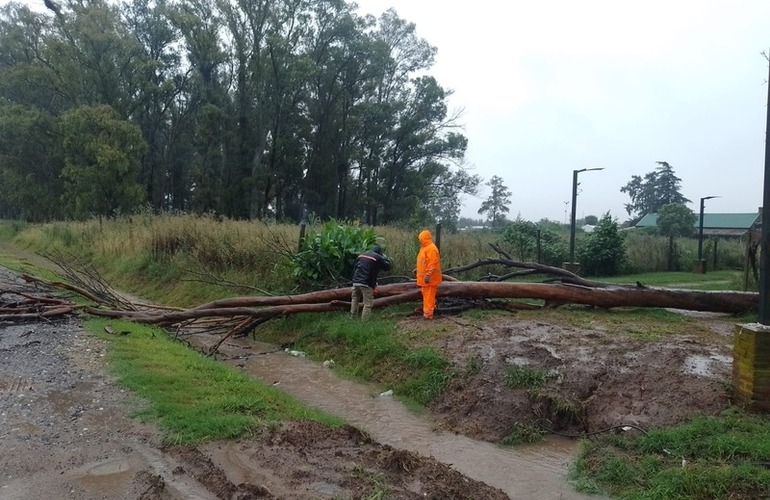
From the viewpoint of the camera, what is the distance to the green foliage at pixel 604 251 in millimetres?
22312

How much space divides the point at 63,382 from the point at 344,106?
134 feet

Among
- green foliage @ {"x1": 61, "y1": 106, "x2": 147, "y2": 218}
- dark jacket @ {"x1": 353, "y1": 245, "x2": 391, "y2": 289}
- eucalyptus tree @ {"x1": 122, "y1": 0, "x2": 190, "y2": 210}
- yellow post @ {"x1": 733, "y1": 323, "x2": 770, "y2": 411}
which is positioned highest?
eucalyptus tree @ {"x1": 122, "y1": 0, "x2": 190, "y2": 210}

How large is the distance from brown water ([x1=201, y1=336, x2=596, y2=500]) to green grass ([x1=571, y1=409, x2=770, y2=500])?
1.06ft

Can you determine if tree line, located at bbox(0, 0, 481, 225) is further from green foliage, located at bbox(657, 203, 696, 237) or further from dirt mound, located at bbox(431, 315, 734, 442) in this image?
dirt mound, located at bbox(431, 315, 734, 442)

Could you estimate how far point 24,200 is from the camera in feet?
144

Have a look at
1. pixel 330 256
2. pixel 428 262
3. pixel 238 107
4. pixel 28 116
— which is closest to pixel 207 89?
pixel 238 107

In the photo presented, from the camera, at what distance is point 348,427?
5730 mm

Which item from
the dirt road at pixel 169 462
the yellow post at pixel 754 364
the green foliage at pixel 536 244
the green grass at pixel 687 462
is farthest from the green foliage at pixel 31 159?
the yellow post at pixel 754 364

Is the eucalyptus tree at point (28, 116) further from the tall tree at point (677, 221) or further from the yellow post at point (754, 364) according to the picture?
the yellow post at point (754, 364)

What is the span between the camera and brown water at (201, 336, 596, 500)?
5.52 m

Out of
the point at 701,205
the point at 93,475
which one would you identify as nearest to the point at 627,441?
the point at 93,475

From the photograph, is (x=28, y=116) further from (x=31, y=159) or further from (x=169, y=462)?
(x=169, y=462)

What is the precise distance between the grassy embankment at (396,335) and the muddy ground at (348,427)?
0.38m

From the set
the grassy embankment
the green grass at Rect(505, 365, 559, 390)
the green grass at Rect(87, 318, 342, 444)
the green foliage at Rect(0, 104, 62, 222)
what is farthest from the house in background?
the green foliage at Rect(0, 104, 62, 222)
